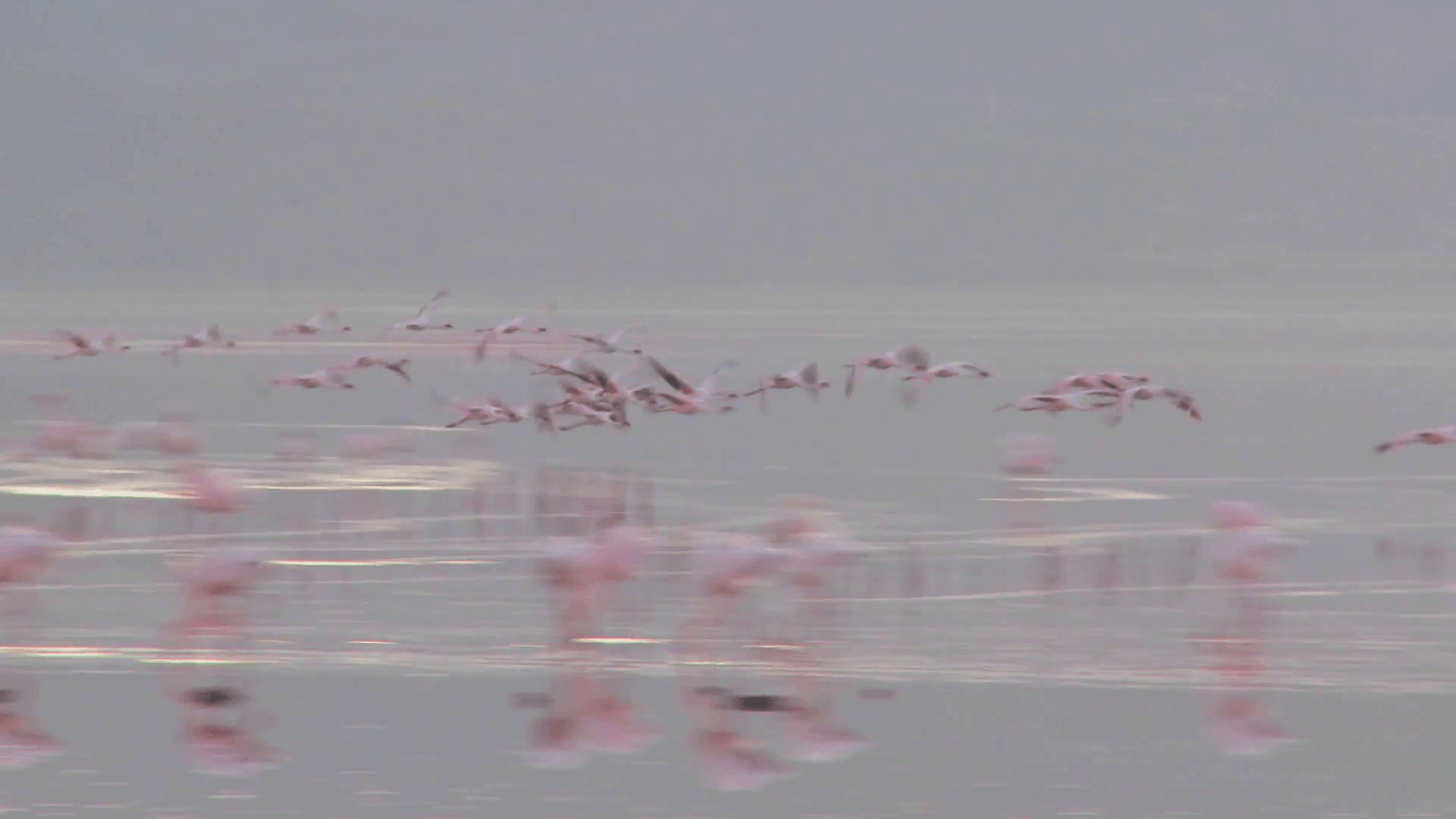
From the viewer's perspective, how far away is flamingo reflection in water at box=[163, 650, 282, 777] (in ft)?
20.2

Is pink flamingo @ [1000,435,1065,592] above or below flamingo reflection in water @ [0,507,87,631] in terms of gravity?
below

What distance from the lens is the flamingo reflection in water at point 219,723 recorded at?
614 centimetres

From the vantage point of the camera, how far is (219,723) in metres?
6.54

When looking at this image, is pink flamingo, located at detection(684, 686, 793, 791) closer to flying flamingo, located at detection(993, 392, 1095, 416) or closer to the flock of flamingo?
the flock of flamingo

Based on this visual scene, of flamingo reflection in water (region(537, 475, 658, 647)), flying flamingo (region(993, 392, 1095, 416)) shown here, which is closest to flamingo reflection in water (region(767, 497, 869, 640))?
flamingo reflection in water (region(537, 475, 658, 647))

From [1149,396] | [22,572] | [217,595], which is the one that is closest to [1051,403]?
[1149,396]

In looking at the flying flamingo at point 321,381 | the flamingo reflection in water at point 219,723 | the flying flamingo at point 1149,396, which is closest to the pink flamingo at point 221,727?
the flamingo reflection in water at point 219,723

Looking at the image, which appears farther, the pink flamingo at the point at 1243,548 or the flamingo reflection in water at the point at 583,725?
the pink flamingo at the point at 1243,548

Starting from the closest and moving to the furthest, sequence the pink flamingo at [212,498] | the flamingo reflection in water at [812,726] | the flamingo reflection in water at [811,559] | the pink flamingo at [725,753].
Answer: the pink flamingo at [725,753] < the flamingo reflection in water at [812,726] < the flamingo reflection in water at [811,559] < the pink flamingo at [212,498]

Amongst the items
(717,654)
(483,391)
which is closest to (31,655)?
(717,654)

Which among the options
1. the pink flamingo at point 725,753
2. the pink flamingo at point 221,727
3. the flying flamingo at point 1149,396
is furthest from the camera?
the flying flamingo at point 1149,396

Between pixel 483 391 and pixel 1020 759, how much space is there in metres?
17.2

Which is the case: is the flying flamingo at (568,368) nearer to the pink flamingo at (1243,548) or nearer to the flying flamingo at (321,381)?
the flying flamingo at (321,381)

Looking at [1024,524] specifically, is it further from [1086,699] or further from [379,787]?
[379,787]
